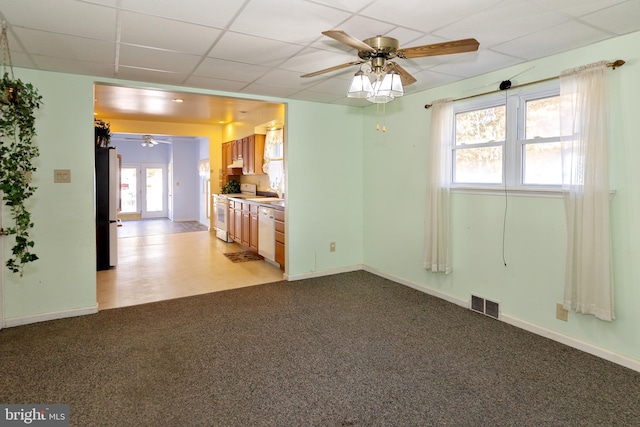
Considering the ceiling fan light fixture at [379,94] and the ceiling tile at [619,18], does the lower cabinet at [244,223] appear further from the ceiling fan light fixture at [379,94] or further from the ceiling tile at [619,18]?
the ceiling tile at [619,18]

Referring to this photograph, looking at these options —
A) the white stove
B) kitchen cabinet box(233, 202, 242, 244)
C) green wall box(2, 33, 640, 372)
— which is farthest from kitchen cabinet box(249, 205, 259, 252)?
green wall box(2, 33, 640, 372)

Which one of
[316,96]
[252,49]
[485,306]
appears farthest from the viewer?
[316,96]

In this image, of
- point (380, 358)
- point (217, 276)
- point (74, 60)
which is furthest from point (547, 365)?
point (74, 60)

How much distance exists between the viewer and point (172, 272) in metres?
5.32

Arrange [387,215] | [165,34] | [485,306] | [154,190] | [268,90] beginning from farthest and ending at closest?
[154,190], [387,215], [268,90], [485,306], [165,34]

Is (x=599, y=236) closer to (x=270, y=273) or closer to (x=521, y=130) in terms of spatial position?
(x=521, y=130)

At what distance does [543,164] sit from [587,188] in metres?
0.51

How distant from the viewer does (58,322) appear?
3.47 metres

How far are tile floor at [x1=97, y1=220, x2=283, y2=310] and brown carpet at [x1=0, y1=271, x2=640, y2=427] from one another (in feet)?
1.98

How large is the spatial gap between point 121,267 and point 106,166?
1521 millimetres

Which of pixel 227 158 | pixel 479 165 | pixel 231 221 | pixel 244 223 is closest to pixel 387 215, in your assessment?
pixel 479 165

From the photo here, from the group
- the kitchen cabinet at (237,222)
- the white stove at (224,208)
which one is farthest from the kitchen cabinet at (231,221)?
the white stove at (224,208)

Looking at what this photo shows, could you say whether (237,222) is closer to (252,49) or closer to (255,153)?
(255,153)

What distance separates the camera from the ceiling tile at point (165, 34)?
94.1 inches
